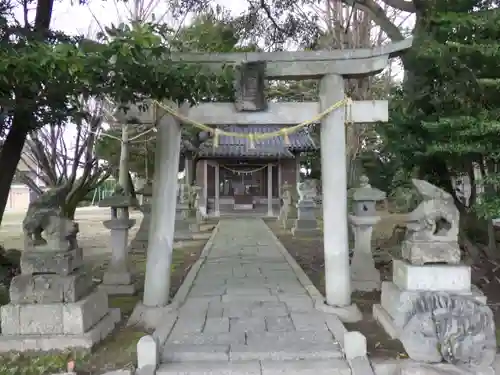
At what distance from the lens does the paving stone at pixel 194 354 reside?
4686 mm

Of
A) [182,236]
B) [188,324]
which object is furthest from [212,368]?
[182,236]

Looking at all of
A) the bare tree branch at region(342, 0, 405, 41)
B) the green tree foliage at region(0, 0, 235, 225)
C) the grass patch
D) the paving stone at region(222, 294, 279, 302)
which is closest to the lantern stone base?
the grass patch

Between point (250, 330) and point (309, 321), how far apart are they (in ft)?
2.75

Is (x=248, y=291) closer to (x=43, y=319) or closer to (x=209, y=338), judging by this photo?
(x=209, y=338)

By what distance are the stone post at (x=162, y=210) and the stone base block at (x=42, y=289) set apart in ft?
4.99

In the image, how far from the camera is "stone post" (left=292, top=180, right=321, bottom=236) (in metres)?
16.8

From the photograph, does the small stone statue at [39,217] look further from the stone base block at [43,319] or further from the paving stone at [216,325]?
the paving stone at [216,325]

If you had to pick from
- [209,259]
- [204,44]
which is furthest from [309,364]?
[204,44]

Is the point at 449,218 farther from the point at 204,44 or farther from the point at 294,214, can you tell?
the point at 294,214

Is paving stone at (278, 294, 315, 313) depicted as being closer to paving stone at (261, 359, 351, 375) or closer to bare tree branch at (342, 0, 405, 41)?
paving stone at (261, 359, 351, 375)

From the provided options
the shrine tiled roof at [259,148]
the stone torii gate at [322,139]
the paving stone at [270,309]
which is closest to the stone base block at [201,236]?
the shrine tiled roof at [259,148]

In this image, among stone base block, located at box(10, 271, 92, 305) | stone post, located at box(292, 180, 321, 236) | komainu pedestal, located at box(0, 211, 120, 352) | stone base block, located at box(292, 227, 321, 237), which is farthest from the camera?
stone post, located at box(292, 180, 321, 236)

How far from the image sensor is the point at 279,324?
5773mm

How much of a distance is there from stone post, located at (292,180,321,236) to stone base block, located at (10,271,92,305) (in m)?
→ 12.4
